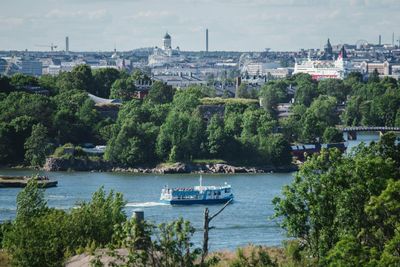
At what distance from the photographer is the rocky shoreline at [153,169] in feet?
159

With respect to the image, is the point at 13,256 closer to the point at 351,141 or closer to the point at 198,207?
the point at 198,207

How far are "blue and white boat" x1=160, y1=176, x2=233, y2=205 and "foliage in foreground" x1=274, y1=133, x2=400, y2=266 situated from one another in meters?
17.2

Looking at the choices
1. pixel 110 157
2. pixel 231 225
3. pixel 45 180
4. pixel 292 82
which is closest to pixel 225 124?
pixel 110 157

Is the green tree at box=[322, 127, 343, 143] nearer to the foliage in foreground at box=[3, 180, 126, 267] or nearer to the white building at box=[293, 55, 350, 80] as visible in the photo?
the foliage in foreground at box=[3, 180, 126, 267]

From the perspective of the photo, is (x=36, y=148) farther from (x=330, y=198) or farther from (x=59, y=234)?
(x=330, y=198)

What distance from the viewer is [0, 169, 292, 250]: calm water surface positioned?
3014cm

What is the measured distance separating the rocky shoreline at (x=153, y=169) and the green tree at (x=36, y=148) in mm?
514

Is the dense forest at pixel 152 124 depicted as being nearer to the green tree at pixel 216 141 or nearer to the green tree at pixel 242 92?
the green tree at pixel 216 141

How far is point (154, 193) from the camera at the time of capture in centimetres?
4012

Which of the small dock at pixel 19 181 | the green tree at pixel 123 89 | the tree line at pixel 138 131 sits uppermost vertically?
the green tree at pixel 123 89

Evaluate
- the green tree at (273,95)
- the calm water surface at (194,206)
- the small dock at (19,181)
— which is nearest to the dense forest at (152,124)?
the calm water surface at (194,206)

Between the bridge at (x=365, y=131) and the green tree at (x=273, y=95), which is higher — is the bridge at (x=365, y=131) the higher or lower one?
the lower one

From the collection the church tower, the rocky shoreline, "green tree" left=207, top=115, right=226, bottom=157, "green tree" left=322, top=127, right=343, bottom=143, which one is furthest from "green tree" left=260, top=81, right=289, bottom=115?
the church tower

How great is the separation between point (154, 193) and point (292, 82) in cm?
5022
